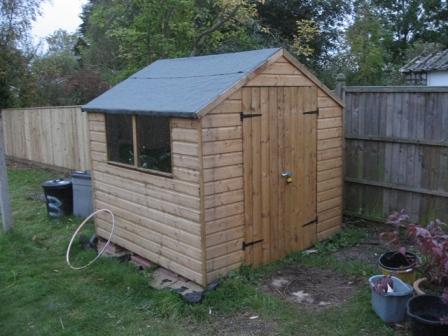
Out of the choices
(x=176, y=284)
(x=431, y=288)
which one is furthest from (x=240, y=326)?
(x=431, y=288)

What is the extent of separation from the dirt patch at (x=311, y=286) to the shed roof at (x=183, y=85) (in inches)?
77.6

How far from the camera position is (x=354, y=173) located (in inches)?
269

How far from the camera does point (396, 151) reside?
6.22m

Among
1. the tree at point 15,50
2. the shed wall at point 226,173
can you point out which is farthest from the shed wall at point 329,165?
the tree at point 15,50

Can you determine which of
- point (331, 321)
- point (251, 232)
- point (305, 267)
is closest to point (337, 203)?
point (305, 267)

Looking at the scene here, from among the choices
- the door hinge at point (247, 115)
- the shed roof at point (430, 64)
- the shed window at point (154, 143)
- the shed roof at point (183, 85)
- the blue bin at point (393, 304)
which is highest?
the shed roof at point (430, 64)

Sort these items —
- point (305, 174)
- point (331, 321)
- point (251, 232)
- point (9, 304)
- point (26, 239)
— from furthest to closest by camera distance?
point (26, 239) → point (305, 174) → point (251, 232) → point (9, 304) → point (331, 321)

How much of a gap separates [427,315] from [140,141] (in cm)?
333

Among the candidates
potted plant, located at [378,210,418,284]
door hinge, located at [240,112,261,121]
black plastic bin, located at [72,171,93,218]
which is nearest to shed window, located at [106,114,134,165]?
door hinge, located at [240,112,261,121]

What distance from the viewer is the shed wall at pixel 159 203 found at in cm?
459

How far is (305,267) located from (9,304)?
10.3 feet

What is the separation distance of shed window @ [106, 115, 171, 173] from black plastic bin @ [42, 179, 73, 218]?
2.02 metres

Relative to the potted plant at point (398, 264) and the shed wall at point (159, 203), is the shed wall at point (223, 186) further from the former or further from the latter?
the potted plant at point (398, 264)

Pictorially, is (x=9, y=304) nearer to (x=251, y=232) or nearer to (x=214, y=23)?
(x=251, y=232)
